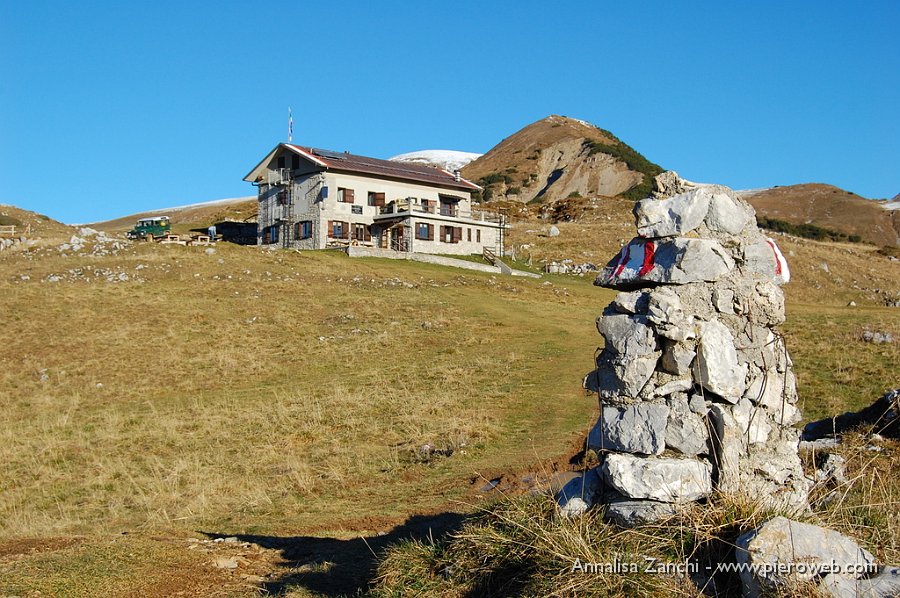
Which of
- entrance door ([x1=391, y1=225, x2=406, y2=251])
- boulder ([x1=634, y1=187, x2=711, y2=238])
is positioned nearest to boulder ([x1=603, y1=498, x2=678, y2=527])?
boulder ([x1=634, y1=187, x2=711, y2=238])

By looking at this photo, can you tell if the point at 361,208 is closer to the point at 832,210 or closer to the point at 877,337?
the point at 877,337

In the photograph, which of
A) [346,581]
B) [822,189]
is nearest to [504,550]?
[346,581]

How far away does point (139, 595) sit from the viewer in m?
9.98

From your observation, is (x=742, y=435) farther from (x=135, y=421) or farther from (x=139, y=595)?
(x=135, y=421)

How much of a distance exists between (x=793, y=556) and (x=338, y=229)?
6057cm

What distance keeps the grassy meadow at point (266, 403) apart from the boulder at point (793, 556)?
4.16 meters

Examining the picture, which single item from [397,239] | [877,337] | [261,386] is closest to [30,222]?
[397,239]

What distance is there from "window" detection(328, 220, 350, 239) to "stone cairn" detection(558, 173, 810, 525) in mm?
57217

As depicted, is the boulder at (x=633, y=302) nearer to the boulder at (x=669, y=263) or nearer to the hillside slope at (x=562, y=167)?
the boulder at (x=669, y=263)

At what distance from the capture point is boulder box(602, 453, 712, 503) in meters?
8.27

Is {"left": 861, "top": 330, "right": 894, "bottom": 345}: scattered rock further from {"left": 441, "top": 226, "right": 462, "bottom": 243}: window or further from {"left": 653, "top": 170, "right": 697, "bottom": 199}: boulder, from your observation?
{"left": 441, "top": 226, "right": 462, "bottom": 243}: window

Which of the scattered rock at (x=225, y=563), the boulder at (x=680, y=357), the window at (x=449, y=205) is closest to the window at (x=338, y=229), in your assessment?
the window at (x=449, y=205)

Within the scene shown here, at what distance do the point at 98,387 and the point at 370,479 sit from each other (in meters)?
16.3

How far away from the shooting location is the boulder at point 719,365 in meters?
→ 8.55
